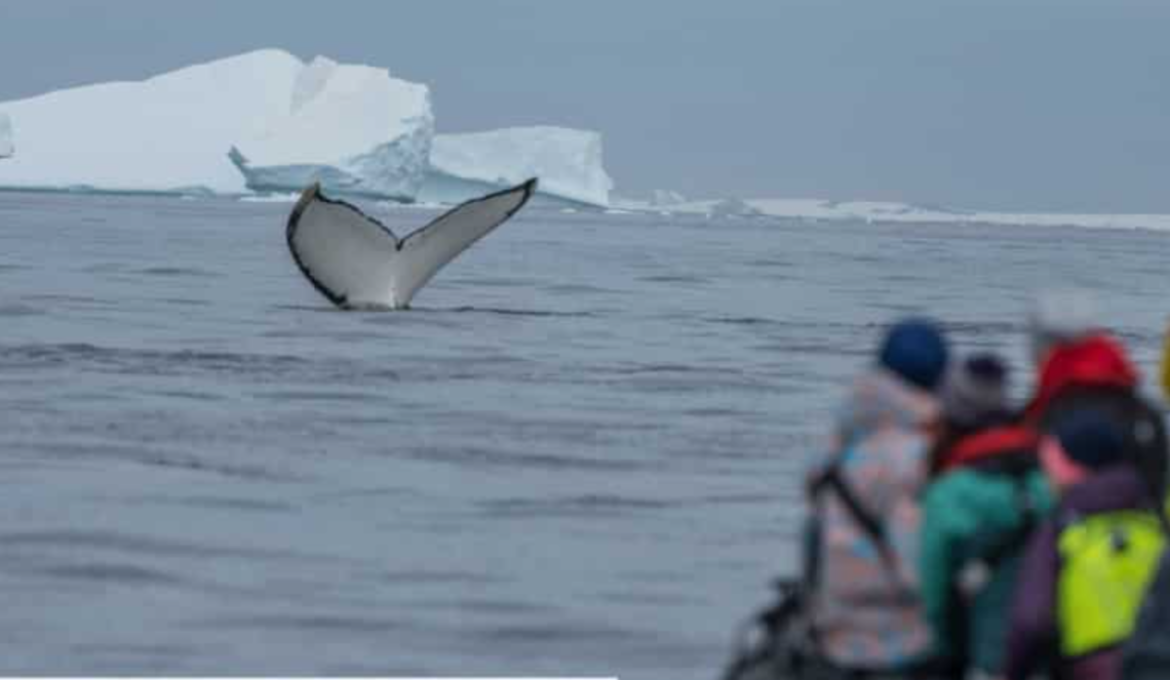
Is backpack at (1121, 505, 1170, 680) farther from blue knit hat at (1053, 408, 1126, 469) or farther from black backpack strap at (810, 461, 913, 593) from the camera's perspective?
black backpack strap at (810, 461, 913, 593)

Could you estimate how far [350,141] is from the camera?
104188mm

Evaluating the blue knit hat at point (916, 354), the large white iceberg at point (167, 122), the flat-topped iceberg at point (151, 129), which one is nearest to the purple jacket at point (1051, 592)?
the blue knit hat at point (916, 354)

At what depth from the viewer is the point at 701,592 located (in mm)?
11914

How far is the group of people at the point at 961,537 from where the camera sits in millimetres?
6133

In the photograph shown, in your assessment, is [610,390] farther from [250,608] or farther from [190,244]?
[190,244]

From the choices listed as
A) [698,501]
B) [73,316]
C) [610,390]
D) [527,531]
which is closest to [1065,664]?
[527,531]

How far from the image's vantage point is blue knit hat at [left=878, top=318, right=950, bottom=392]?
6258mm

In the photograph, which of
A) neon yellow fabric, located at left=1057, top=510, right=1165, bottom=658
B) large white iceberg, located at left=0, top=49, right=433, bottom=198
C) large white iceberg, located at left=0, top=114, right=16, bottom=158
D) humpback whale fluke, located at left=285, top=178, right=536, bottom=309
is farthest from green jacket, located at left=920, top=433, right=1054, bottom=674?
large white iceberg, located at left=0, top=49, right=433, bottom=198

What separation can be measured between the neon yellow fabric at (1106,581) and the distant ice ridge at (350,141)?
9393cm

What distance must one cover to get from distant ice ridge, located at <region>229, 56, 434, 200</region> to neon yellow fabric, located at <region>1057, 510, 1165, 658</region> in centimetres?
9393

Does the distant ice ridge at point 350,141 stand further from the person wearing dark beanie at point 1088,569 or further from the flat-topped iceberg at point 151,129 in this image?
the person wearing dark beanie at point 1088,569

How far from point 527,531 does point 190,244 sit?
61702mm

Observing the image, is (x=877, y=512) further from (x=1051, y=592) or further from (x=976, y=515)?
(x=1051, y=592)

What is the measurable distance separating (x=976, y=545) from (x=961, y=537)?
0.07 m
